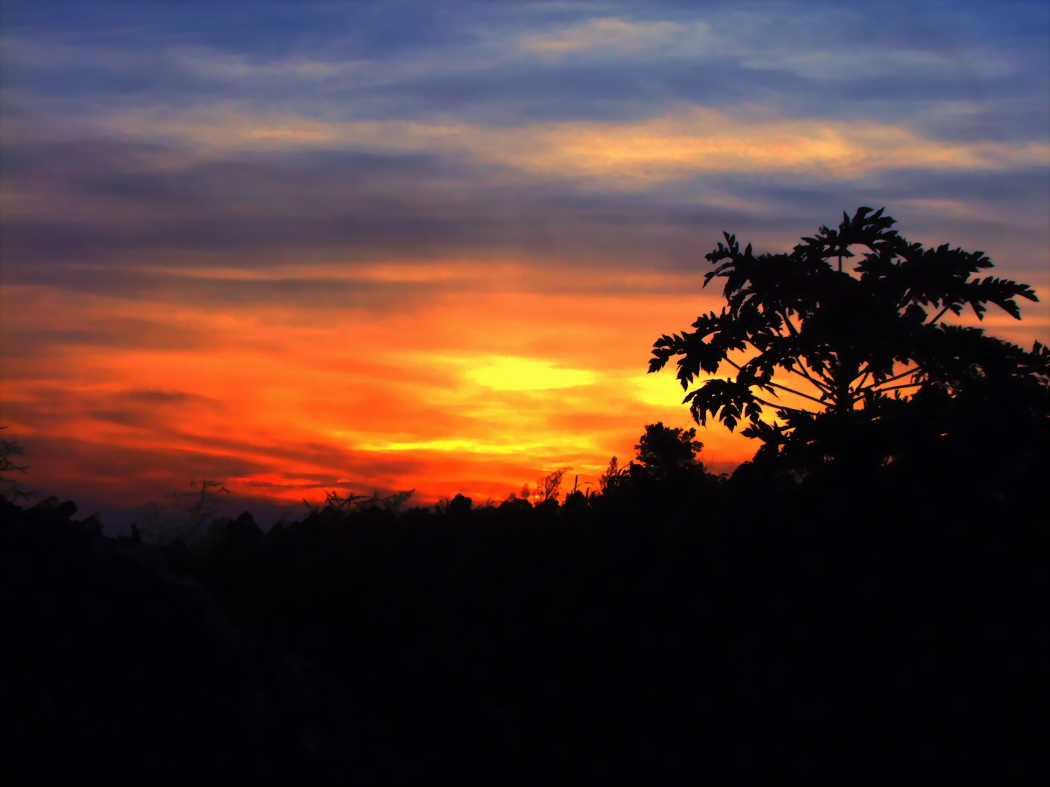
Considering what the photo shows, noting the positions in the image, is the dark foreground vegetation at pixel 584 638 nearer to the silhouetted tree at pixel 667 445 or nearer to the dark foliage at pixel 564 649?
the dark foliage at pixel 564 649

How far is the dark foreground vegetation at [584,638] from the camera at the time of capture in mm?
4969

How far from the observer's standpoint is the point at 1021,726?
17.2 ft

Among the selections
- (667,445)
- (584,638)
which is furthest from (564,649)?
(667,445)

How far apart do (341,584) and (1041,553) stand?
4.44 metres

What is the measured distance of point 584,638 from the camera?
547 centimetres

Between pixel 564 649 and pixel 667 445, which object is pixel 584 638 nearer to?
pixel 564 649

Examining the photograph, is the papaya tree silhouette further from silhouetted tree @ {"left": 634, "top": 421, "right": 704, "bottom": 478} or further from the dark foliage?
the dark foliage

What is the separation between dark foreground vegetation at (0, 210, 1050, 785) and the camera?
4.97 meters

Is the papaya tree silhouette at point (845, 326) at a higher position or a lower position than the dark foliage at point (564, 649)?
higher

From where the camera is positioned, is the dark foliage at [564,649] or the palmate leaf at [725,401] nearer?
the dark foliage at [564,649]

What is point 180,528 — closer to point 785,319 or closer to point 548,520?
point 548,520

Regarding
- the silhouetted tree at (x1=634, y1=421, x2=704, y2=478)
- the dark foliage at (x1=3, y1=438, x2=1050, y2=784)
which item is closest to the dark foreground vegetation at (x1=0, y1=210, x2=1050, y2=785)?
the dark foliage at (x1=3, y1=438, x2=1050, y2=784)

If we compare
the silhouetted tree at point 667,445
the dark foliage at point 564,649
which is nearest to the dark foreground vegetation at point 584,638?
the dark foliage at point 564,649

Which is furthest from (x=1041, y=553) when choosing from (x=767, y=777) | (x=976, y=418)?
(x=767, y=777)
